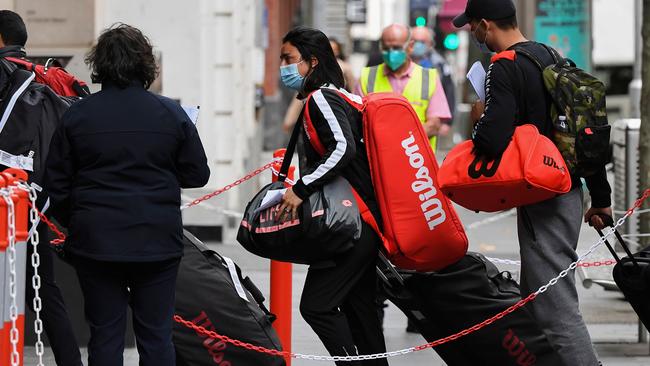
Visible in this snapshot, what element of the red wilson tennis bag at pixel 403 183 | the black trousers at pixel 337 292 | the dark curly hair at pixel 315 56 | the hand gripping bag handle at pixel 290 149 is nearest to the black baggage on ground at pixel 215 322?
the black trousers at pixel 337 292

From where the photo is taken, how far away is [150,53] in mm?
5898

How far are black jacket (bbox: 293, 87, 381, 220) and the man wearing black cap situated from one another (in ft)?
1.75

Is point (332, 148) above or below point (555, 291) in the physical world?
above

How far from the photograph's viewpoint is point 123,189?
18.8 feet

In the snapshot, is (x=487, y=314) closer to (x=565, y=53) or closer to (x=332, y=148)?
(x=332, y=148)

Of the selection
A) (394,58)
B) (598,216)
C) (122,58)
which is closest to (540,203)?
(598,216)

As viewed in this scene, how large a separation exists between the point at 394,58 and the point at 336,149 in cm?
359

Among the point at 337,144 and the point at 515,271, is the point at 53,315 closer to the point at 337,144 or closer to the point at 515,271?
the point at 337,144

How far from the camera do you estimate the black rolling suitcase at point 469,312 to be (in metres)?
7.02

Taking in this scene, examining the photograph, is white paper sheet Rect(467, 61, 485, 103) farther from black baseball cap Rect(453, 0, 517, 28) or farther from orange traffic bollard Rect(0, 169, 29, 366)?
orange traffic bollard Rect(0, 169, 29, 366)

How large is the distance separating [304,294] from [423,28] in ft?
40.1

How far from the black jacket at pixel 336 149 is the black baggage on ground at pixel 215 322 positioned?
29.2 inches

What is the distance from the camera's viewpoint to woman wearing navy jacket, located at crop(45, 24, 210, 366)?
5.72 metres

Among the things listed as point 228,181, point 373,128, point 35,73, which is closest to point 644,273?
point 373,128
